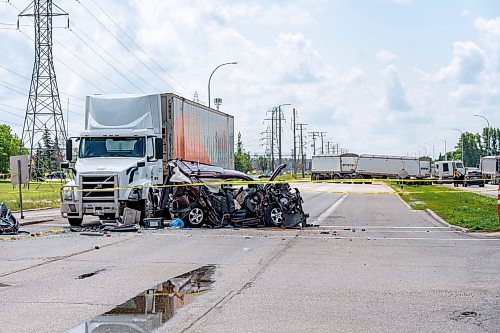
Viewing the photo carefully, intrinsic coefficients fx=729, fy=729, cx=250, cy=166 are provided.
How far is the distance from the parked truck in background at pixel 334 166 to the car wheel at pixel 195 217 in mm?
75720

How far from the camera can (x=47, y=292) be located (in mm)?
10125

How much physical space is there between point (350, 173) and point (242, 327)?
3531 inches

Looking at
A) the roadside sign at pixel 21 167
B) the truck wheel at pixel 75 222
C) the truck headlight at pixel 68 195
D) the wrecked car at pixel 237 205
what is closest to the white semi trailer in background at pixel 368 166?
the roadside sign at pixel 21 167

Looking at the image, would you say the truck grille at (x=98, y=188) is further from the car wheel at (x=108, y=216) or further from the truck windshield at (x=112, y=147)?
the truck windshield at (x=112, y=147)

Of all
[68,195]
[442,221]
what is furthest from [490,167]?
[68,195]

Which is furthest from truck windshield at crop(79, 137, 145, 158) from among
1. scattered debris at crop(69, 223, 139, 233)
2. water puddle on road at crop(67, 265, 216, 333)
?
water puddle on road at crop(67, 265, 216, 333)

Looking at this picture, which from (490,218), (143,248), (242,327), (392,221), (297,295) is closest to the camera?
(242,327)

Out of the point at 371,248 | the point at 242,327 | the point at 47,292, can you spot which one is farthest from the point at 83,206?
the point at 242,327

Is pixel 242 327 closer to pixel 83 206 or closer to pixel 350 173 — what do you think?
pixel 83 206

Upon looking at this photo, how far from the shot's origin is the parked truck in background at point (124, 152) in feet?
70.7

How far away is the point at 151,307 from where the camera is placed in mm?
8977

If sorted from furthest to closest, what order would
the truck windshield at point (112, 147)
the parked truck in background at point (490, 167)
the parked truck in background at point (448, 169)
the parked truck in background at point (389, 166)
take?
the parked truck in background at point (389, 166) → the parked truck in background at point (448, 169) → the parked truck in background at point (490, 167) → the truck windshield at point (112, 147)

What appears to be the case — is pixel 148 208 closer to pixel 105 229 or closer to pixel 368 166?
pixel 105 229

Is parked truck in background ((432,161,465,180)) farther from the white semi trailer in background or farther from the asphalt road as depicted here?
the asphalt road
